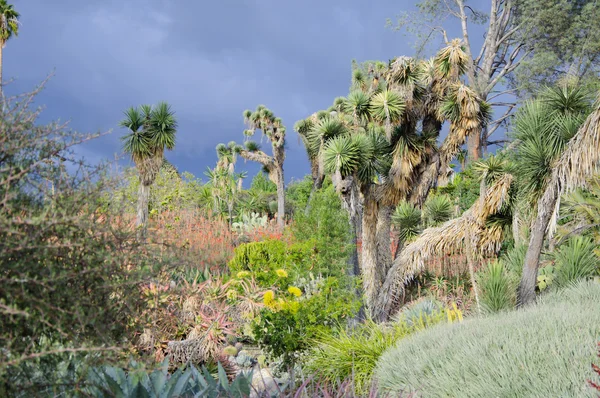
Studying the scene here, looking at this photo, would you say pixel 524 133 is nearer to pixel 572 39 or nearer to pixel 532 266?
pixel 532 266

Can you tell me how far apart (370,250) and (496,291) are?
5.44m

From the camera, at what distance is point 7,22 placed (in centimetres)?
2450

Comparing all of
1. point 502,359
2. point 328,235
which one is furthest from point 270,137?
point 502,359

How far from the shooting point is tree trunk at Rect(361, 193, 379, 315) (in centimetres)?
1425

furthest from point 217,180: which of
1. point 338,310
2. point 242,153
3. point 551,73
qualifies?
point 338,310

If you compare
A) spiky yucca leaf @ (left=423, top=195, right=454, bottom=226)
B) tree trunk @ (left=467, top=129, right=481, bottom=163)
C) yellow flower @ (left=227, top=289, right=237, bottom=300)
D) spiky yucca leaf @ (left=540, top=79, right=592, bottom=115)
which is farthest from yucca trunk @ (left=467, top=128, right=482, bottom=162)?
yellow flower @ (left=227, top=289, right=237, bottom=300)

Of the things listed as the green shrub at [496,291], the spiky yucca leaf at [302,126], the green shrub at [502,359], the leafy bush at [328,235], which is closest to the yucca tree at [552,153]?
the green shrub at [496,291]

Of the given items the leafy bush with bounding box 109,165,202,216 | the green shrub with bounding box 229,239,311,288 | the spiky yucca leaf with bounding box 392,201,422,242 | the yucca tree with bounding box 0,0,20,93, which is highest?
the yucca tree with bounding box 0,0,20,93

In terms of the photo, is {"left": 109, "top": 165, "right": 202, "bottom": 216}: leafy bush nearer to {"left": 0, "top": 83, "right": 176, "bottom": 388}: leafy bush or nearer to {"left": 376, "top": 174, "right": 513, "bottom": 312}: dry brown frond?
{"left": 376, "top": 174, "right": 513, "bottom": 312}: dry brown frond

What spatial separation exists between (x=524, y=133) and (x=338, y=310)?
6.21 m

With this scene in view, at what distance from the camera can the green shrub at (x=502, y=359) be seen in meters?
3.70

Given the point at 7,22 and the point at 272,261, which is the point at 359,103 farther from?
the point at 7,22

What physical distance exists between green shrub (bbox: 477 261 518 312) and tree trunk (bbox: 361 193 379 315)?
170 inches

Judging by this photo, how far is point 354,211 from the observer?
1429 cm
